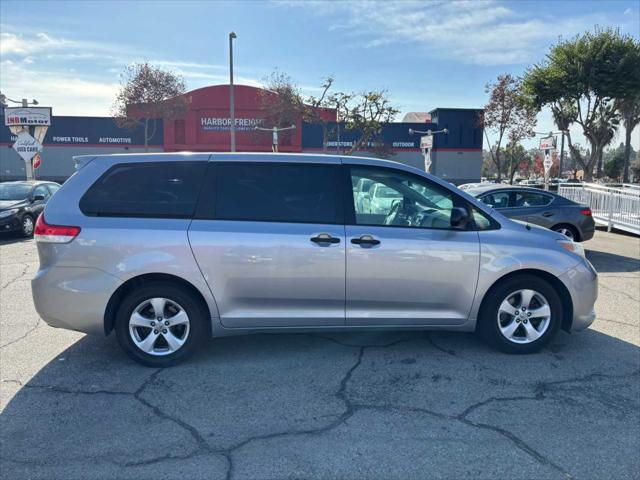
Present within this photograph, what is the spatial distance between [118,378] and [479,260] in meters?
3.20

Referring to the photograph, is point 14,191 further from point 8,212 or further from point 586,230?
point 586,230

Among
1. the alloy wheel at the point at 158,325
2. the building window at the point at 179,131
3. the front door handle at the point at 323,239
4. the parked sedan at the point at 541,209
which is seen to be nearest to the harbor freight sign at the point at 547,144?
the parked sedan at the point at 541,209

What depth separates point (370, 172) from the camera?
4418mm

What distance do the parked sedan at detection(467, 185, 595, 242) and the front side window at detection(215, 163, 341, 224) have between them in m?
6.39

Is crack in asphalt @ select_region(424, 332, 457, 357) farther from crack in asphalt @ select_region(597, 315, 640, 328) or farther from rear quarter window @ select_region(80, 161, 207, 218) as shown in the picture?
rear quarter window @ select_region(80, 161, 207, 218)

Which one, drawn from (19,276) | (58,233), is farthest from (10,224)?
(58,233)

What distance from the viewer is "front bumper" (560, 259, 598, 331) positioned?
172 inches

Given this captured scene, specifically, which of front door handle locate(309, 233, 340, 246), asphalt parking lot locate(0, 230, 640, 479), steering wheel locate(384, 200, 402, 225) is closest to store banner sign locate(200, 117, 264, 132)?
asphalt parking lot locate(0, 230, 640, 479)

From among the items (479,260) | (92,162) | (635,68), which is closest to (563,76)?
(635,68)

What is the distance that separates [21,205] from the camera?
12500 mm

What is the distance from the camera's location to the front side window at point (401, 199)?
430 cm

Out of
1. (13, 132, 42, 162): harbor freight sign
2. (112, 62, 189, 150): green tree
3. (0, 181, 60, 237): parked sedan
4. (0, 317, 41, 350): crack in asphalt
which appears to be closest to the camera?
(0, 317, 41, 350): crack in asphalt

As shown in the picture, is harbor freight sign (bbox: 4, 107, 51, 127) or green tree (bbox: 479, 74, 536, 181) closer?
harbor freight sign (bbox: 4, 107, 51, 127)

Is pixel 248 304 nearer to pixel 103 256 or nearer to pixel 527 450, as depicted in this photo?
pixel 103 256
